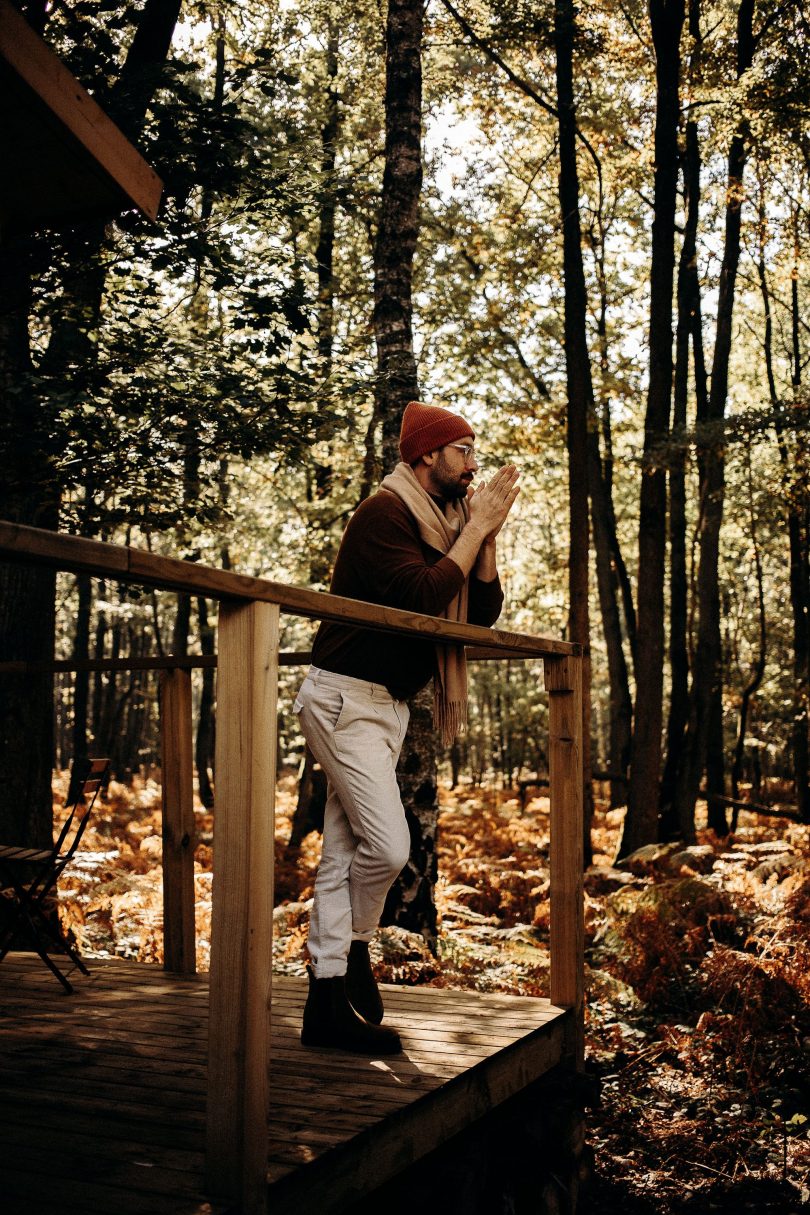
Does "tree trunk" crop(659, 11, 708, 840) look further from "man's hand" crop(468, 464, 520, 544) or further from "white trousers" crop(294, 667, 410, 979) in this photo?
"white trousers" crop(294, 667, 410, 979)

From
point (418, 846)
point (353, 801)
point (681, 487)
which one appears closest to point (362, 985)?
point (353, 801)

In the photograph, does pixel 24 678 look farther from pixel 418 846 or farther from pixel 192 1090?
pixel 192 1090

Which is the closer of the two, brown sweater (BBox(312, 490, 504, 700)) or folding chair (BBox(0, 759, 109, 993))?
brown sweater (BBox(312, 490, 504, 700))

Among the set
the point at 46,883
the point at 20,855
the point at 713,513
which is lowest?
the point at 46,883

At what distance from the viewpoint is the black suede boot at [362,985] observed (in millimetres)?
4293

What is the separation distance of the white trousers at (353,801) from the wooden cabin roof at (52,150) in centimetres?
216

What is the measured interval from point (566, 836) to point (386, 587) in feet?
5.62

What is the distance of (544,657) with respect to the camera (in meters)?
5.07

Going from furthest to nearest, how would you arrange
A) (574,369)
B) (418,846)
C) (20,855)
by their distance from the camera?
1. (574,369)
2. (418,846)
3. (20,855)

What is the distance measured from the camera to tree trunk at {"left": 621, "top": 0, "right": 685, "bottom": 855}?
1295 centimetres

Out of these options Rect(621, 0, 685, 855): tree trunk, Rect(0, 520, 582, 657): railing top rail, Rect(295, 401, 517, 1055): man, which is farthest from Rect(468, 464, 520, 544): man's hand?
Rect(621, 0, 685, 855): tree trunk

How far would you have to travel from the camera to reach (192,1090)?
3682mm

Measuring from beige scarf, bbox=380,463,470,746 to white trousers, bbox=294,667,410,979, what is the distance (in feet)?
1.07

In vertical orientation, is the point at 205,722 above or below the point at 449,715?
below
